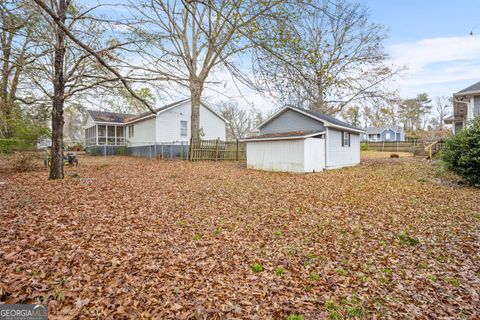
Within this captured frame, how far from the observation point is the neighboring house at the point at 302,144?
42.8 ft

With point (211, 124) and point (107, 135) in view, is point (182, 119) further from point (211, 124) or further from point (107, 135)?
point (107, 135)

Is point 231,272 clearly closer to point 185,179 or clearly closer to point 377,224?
point 377,224

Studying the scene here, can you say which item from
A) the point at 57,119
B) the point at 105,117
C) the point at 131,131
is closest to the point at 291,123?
the point at 57,119

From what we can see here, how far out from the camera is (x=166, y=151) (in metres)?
20.2

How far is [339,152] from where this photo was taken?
16094mm

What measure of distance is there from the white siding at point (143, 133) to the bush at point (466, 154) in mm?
18888

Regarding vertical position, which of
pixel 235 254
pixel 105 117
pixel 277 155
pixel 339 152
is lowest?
pixel 235 254

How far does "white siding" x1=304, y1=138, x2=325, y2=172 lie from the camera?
13.0 metres

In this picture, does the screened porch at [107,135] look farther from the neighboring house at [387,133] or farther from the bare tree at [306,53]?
the neighboring house at [387,133]

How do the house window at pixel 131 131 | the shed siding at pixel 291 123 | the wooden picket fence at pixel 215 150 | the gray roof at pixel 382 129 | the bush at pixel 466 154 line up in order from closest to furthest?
1. the bush at pixel 466 154
2. the shed siding at pixel 291 123
3. the wooden picket fence at pixel 215 150
4. the house window at pixel 131 131
5. the gray roof at pixel 382 129

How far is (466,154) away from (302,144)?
20.7 ft

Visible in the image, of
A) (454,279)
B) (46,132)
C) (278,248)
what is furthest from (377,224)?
(46,132)

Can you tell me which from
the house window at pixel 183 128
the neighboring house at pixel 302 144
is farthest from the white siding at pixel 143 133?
the neighboring house at pixel 302 144

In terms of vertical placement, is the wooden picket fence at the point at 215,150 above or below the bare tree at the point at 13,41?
below
